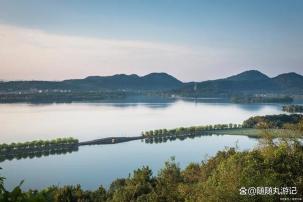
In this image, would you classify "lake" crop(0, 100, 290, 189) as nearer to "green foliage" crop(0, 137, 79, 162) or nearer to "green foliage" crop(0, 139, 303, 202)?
"green foliage" crop(0, 137, 79, 162)

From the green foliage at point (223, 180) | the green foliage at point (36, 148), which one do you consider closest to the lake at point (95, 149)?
the green foliage at point (36, 148)

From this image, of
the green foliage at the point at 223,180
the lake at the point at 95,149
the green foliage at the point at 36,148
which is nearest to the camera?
the green foliage at the point at 223,180

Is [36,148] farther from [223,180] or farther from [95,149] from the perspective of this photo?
[223,180]

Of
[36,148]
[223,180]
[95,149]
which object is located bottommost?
[95,149]

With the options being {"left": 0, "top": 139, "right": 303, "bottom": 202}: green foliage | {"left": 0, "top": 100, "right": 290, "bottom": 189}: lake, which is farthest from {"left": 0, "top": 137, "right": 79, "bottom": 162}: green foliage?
{"left": 0, "top": 139, "right": 303, "bottom": 202}: green foliage

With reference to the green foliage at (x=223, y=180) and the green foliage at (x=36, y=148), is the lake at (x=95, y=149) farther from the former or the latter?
the green foliage at (x=223, y=180)

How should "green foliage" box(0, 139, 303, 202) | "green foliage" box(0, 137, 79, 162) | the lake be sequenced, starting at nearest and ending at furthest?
"green foliage" box(0, 139, 303, 202) < the lake < "green foliage" box(0, 137, 79, 162)

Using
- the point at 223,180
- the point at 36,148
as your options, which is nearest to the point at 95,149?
the point at 36,148

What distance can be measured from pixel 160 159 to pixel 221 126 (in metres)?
24.4

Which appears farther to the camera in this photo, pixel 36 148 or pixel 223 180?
pixel 36 148

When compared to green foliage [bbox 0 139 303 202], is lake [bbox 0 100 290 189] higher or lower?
lower

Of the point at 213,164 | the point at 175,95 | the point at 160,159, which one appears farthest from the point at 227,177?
the point at 175,95

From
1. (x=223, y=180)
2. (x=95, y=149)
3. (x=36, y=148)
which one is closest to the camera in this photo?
(x=223, y=180)

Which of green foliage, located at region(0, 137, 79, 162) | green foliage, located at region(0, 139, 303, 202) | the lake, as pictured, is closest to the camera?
green foliage, located at region(0, 139, 303, 202)
